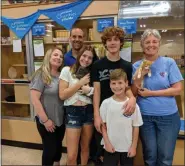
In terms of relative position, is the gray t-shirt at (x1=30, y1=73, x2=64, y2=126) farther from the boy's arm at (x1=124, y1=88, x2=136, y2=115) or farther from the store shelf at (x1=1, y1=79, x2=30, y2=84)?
the store shelf at (x1=1, y1=79, x2=30, y2=84)

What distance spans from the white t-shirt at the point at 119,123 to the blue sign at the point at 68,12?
1.34 metres

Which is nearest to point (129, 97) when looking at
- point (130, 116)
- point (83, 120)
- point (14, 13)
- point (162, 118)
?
point (130, 116)

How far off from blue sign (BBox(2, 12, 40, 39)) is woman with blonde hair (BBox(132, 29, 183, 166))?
5.40 feet

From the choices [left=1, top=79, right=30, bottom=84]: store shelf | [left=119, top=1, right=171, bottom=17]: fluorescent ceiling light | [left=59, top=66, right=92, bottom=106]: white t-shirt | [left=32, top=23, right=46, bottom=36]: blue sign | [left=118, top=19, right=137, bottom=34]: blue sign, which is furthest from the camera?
[left=1, top=79, right=30, bottom=84]: store shelf

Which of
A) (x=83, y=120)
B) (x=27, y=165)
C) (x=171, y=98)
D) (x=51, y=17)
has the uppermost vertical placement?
(x=51, y=17)

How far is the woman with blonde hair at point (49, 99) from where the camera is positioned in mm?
1732

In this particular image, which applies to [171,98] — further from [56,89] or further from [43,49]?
[43,49]

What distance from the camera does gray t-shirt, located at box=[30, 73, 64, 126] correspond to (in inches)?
68.3

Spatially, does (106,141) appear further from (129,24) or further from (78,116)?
(129,24)

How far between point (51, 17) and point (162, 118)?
71.4 inches

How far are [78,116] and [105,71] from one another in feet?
1.52

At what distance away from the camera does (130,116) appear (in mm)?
1495

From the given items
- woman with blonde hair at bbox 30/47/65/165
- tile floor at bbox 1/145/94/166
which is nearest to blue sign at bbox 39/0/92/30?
woman with blonde hair at bbox 30/47/65/165

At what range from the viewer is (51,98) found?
177 cm
